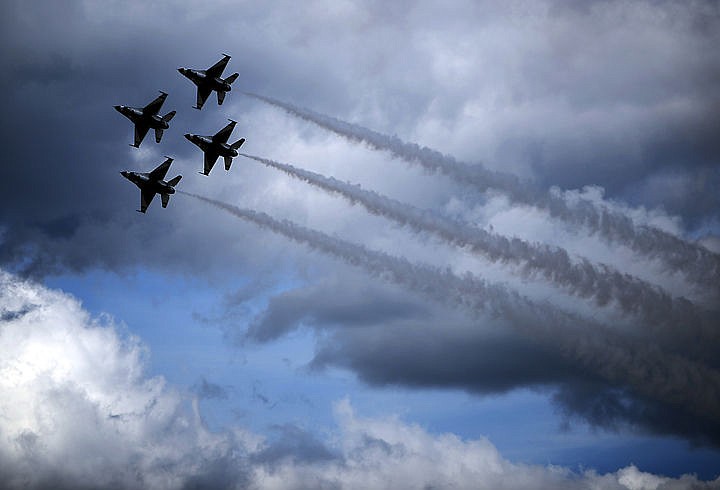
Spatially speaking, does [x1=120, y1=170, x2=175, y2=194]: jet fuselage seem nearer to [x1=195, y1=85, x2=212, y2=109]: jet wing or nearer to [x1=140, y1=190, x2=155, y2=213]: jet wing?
[x1=140, y1=190, x2=155, y2=213]: jet wing

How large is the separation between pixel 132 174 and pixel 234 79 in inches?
856

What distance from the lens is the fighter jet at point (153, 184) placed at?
355ft

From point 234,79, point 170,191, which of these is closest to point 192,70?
point 234,79

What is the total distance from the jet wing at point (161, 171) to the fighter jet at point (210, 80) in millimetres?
10204

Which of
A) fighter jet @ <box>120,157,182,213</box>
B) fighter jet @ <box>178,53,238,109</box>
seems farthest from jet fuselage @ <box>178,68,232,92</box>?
fighter jet @ <box>120,157,182,213</box>

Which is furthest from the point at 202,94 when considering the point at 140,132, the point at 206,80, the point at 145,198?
the point at 145,198

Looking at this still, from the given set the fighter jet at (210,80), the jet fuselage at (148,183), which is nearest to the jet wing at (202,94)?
the fighter jet at (210,80)

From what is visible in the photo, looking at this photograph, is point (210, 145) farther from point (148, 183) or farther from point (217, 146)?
point (148, 183)

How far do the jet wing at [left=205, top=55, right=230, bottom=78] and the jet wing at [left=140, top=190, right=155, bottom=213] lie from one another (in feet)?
65.3

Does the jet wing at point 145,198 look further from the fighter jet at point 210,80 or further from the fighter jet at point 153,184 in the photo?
the fighter jet at point 210,80

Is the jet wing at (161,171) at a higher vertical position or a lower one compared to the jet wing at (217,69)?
lower

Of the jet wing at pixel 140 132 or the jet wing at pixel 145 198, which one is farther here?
the jet wing at pixel 140 132

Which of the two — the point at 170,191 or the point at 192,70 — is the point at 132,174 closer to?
the point at 170,191

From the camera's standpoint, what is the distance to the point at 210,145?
107 meters
